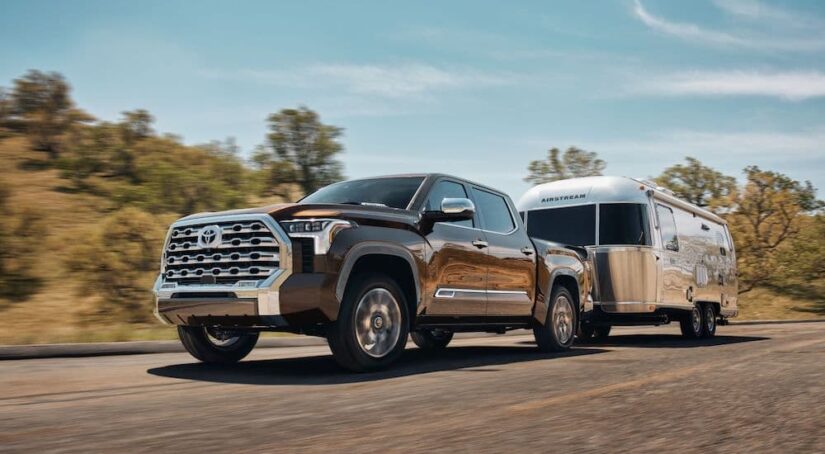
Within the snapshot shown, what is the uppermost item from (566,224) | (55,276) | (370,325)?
(566,224)

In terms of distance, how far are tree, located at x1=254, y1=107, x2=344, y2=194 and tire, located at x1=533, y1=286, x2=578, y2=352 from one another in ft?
55.6

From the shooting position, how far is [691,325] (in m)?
15.3

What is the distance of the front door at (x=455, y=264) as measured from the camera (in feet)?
25.9

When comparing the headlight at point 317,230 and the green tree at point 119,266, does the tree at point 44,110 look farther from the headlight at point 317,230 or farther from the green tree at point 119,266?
→ the headlight at point 317,230

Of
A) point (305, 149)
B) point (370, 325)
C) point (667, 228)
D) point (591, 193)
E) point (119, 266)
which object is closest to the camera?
point (370, 325)

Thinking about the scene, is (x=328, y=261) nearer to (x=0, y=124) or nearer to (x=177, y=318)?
(x=177, y=318)

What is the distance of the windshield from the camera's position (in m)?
8.09

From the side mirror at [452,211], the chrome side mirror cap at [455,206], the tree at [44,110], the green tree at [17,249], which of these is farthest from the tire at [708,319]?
the tree at [44,110]

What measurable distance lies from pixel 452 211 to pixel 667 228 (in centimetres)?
756

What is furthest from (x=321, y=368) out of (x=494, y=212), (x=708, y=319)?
(x=708, y=319)

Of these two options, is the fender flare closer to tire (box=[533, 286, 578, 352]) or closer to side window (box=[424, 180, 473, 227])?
side window (box=[424, 180, 473, 227])

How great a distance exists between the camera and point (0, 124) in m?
30.7

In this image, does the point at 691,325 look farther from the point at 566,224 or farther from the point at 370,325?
the point at 370,325

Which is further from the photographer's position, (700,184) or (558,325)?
(700,184)
